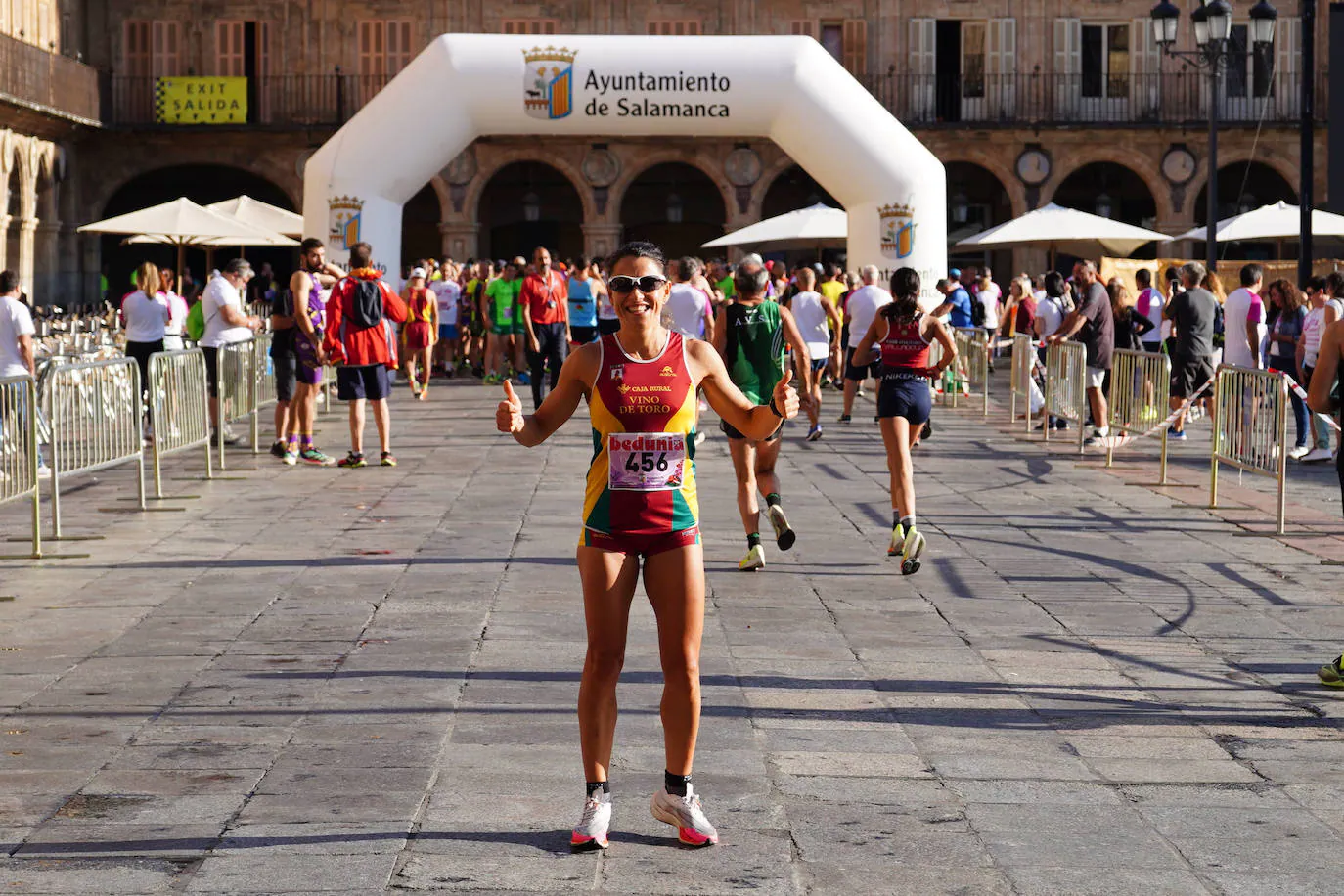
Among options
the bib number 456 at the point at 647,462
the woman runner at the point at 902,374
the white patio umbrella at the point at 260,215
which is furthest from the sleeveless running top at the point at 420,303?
the bib number 456 at the point at 647,462

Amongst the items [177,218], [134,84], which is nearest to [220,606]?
[177,218]

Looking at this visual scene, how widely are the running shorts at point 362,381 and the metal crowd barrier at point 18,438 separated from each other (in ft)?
14.2

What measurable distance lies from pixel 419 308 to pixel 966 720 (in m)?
16.6

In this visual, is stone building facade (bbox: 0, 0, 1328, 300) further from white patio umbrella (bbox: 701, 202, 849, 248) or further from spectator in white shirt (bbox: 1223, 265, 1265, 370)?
spectator in white shirt (bbox: 1223, 265, 1265, 370)

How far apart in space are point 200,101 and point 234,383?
23.4 meters

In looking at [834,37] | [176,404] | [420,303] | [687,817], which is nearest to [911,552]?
[687,817]

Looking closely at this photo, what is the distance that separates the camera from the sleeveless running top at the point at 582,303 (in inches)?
835

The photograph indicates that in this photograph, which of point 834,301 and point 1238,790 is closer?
point 1238,790

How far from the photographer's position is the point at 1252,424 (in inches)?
455

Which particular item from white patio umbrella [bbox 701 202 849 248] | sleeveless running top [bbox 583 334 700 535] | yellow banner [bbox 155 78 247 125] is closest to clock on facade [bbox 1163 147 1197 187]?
white patio umbrella [bbox 701 202 849 248]

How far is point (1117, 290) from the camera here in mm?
16422

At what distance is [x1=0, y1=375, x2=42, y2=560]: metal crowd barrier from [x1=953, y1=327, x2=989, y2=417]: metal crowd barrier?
470 inches

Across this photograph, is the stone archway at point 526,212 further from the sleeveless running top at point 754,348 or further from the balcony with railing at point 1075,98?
the sleeveless running top at point 754,348

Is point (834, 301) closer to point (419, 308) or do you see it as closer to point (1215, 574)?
point (419, 308)
